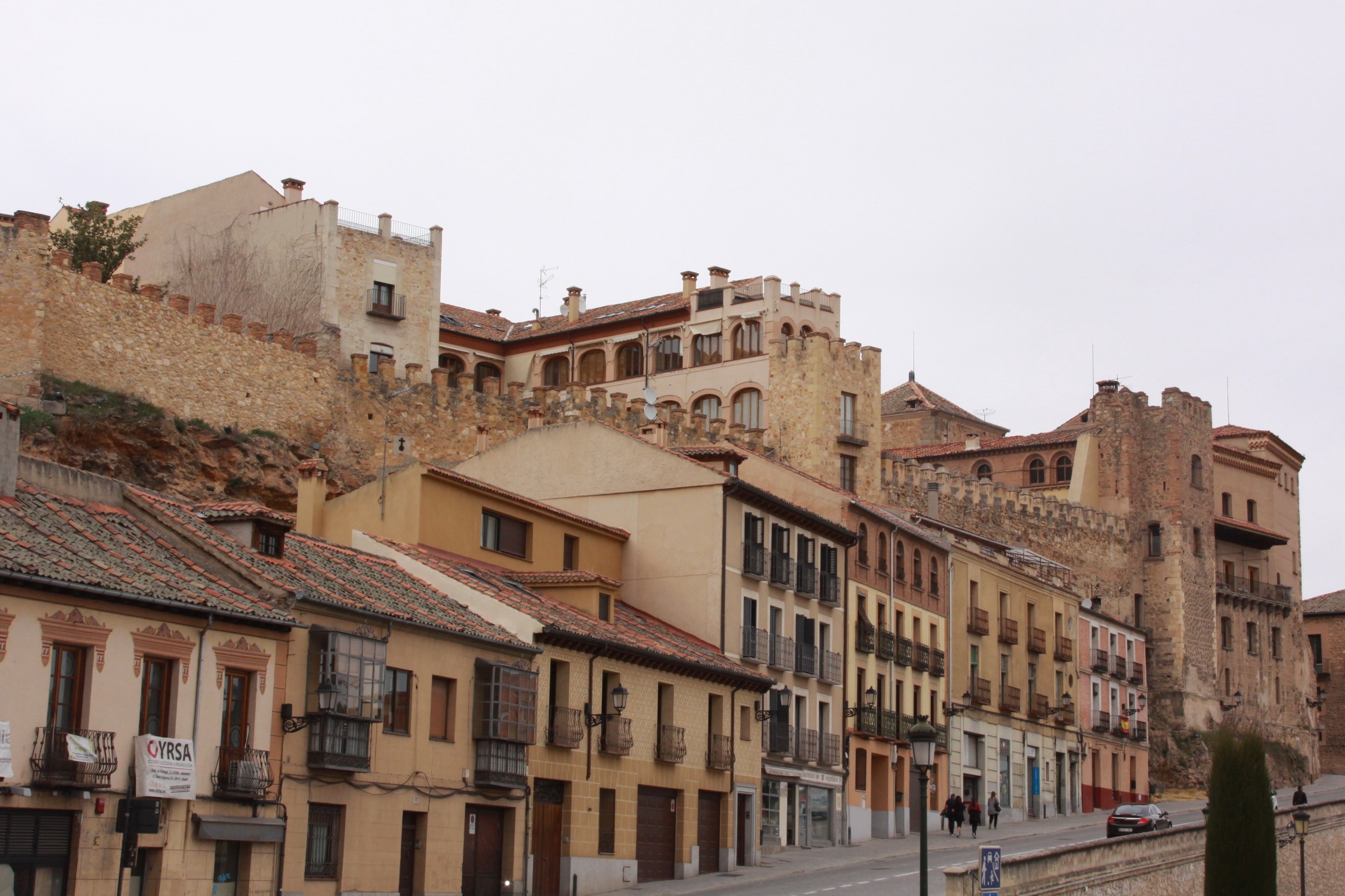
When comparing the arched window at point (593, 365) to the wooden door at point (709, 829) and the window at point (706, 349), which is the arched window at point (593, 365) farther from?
the wooden door at point (709, 829)

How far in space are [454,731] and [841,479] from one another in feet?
123

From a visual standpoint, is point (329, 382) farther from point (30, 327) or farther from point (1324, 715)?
point (1324, 715)

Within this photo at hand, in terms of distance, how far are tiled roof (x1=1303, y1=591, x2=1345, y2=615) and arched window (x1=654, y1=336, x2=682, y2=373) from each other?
3992 centimetres

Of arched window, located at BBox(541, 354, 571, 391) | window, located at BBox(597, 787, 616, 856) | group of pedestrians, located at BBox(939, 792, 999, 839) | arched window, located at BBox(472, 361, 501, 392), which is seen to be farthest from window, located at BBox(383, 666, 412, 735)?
arched window, located at BBox(541, 354, 571, 391)

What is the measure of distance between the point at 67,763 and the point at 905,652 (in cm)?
2934

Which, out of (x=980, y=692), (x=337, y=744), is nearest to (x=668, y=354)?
(x=980, y=692)

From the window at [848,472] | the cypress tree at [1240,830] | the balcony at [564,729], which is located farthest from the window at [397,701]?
the window at [848,472]

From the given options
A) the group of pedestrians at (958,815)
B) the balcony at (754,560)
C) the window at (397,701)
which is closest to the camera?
the window at (397,701)

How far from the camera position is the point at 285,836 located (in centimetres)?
2483

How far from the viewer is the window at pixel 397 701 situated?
27.2m

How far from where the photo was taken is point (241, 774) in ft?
78.4

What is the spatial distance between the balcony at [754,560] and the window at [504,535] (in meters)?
5.18

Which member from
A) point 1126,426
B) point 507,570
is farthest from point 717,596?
point 1126,426

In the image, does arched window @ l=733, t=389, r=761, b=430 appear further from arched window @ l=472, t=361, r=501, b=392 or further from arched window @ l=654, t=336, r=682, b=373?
arched window @ l=472, t=361, r=501, b=392
